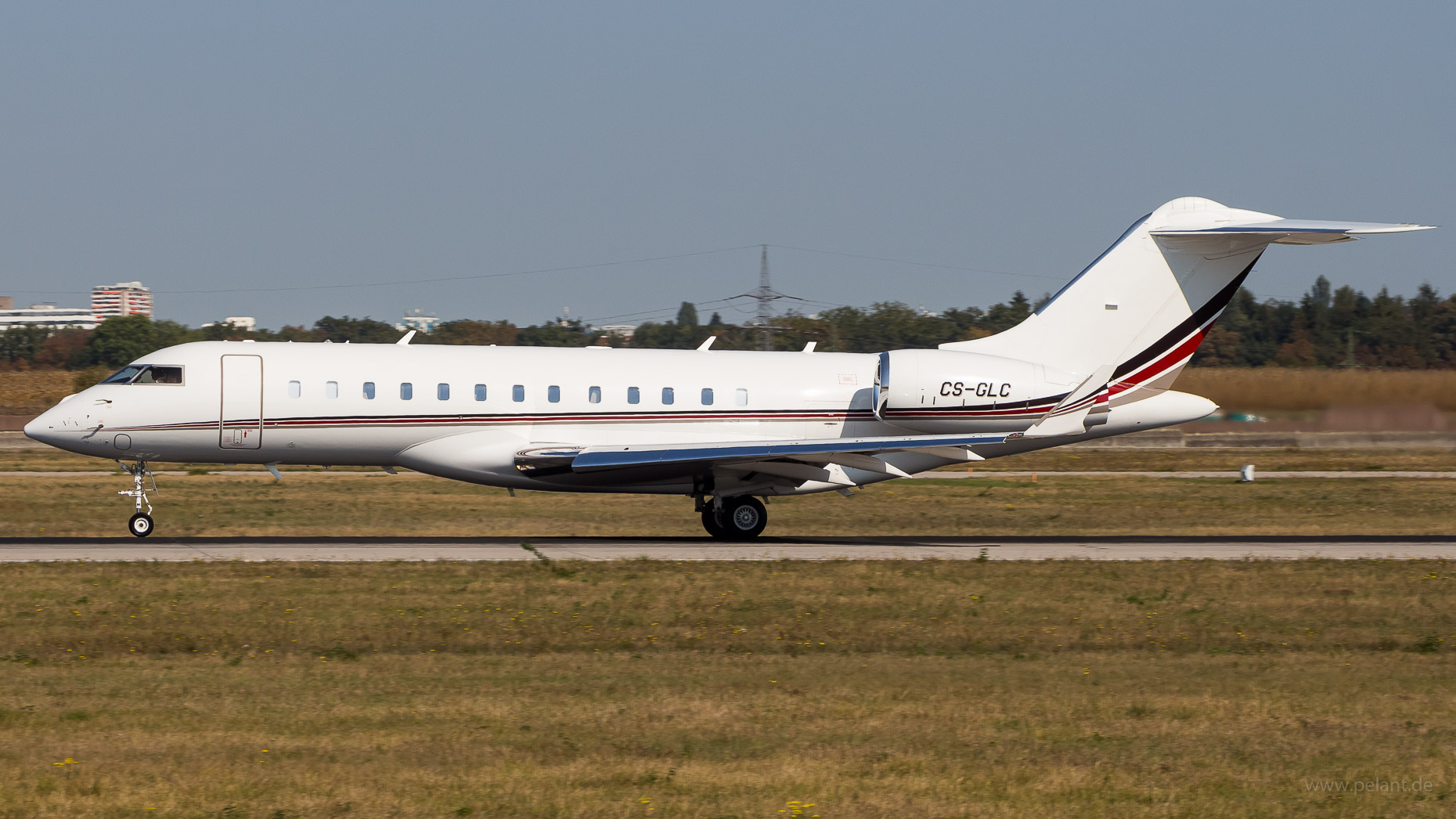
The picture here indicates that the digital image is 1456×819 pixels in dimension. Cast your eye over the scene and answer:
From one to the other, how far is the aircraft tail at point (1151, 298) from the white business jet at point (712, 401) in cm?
3

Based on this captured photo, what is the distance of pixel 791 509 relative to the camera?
35156mm

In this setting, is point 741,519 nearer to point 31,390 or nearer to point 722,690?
point 722,690

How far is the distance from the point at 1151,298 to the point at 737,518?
9205 millimetres

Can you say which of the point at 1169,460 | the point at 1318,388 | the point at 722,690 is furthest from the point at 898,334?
the point at 722,690

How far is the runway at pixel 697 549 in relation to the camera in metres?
21.8

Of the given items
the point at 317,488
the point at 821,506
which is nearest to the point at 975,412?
the point at 821,506

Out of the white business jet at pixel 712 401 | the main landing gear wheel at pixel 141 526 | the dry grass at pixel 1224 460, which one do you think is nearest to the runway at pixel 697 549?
the main landing gear wheel at pixel 141 526

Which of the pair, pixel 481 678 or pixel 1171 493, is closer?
pixel 481 678

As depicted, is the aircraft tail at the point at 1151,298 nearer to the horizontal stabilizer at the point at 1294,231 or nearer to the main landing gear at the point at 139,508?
the horizontal stabilizer at the point at 1294,231

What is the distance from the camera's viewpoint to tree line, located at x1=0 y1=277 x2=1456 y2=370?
152ft

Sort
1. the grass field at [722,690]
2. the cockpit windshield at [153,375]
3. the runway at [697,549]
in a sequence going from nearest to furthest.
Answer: the grass field at [722,690] → the runway at [697,549] → the cockpit windshield at [153,375]

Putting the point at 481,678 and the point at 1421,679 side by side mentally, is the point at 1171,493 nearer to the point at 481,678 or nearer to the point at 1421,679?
the point at 1421,679

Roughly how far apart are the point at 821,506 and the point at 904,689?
22779mm

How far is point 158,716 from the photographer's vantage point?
1143 centimetres
